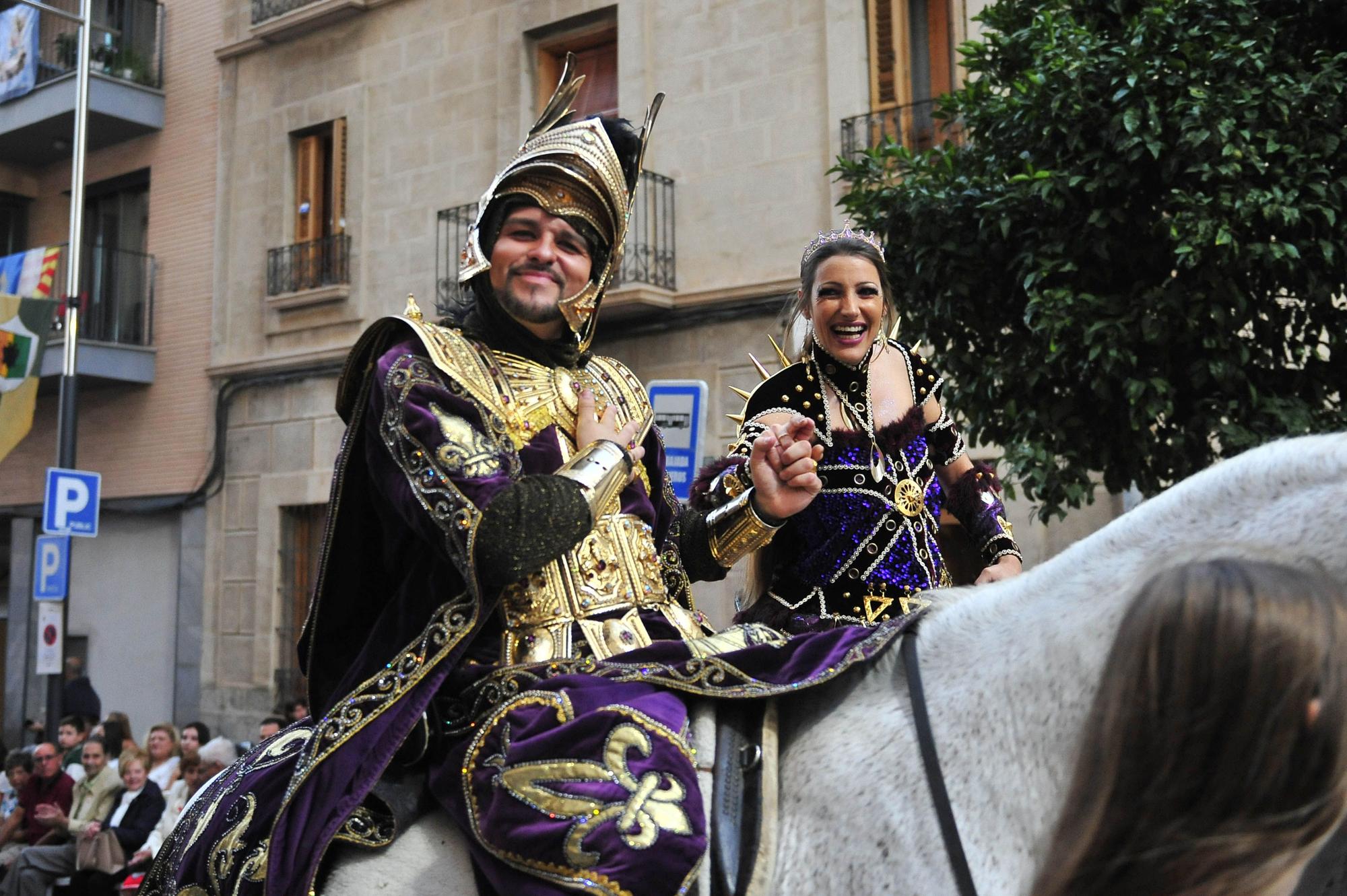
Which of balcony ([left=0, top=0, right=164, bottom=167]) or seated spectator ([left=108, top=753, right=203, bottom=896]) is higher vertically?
balcony ([left=0, top=0, right=164, bottom=167])

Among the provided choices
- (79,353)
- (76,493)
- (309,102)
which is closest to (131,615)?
(79,353)

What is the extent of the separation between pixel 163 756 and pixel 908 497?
24.1ft

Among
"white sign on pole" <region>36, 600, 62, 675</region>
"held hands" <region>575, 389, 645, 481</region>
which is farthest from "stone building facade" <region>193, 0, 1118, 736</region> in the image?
"held hands" <region>575, 389, 645, 481</region>

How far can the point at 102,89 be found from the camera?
627 inches

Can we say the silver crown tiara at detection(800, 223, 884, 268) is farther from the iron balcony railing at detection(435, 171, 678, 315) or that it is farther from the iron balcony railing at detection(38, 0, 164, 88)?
the iron balcony railing at detection(38, 0, 164, 88)

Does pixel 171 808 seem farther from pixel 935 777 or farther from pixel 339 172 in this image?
pixel 339 172

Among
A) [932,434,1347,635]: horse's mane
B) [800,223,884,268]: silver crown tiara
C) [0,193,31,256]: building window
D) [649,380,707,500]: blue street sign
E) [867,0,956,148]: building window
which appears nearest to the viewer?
[932,434,1347,635]: horse's mane

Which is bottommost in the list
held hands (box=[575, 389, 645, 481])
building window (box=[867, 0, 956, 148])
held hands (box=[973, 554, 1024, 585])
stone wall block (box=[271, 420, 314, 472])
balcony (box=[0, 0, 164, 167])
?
held hands (box=[973, 554, 1024, 585])

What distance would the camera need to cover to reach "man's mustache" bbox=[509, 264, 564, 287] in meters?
2.95

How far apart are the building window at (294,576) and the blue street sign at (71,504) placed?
2.94 meters

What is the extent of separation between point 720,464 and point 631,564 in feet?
3.01

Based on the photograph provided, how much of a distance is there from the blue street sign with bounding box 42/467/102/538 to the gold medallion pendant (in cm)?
934

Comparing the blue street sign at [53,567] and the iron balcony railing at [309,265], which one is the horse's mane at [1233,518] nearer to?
the blue street sign at [53,567]

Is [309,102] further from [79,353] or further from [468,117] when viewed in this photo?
[79,353]
